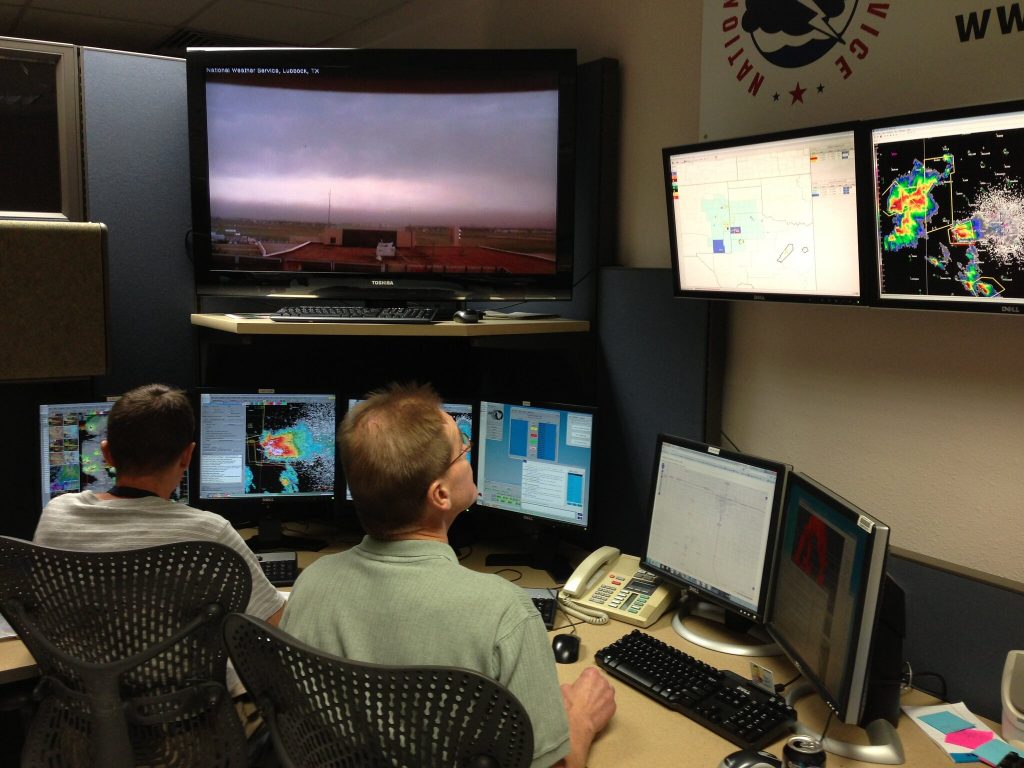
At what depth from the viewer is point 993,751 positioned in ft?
4.95

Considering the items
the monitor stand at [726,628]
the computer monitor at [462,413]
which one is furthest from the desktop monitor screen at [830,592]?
the computer monitor at [462,413]

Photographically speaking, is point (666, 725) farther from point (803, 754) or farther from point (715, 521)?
point (715, 521)

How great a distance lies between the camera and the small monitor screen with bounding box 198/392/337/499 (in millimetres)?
2475

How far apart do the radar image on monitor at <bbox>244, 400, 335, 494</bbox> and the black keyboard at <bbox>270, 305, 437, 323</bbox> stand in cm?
28

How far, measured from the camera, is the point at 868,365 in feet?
6.63

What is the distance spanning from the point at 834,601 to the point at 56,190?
2.33 m

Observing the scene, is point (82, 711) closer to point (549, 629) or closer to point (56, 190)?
point (549, 629)

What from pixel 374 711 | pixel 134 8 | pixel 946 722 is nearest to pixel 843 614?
pixel 946 722

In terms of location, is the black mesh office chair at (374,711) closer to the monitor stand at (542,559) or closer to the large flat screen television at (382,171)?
the monitor stand at (542,559)

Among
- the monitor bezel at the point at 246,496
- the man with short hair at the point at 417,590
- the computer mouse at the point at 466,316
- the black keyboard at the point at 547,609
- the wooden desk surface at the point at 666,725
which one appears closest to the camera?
the man with short hair at the point at 417,590

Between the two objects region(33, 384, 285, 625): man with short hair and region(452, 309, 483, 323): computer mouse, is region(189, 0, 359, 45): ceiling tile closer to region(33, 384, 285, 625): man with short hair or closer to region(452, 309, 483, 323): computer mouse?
region(452, 309, 483, 323): computer mouse

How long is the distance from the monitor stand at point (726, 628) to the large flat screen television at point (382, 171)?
93 cm

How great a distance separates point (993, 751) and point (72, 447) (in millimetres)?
2193

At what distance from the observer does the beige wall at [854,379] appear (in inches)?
70.8
